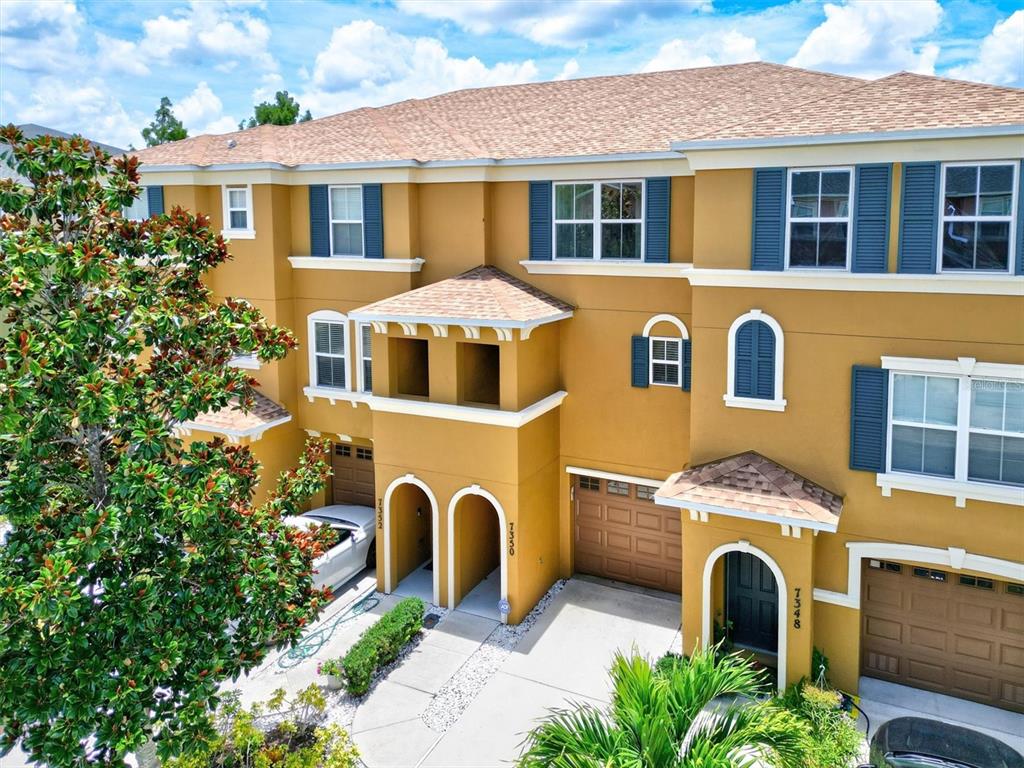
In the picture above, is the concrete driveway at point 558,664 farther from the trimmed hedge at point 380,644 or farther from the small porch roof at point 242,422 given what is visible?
the small porch roof at point 242,422

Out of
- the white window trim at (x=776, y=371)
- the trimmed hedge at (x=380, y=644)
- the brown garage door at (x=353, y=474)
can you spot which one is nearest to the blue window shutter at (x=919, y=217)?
the white window trim at (x=776, y=371)

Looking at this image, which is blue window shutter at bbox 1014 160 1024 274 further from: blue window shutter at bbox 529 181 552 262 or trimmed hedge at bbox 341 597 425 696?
trimmed hedge at bbox 341 597 425 696

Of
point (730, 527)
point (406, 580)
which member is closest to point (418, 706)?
point (406, 580)

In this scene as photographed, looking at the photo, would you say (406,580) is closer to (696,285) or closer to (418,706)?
(418,706)

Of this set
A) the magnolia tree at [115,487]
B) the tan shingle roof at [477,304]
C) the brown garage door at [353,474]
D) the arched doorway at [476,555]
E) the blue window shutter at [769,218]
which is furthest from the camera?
the brown garage door at [353,474]

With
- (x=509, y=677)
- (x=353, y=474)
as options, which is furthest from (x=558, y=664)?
(x=353, y=474)

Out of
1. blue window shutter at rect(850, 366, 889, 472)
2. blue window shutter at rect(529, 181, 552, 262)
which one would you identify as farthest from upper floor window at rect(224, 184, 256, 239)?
blue window shutter at rect(850, 366, 889, 472)
